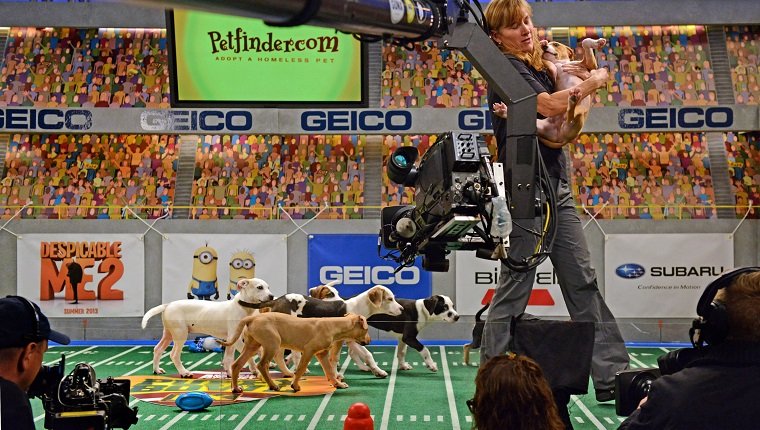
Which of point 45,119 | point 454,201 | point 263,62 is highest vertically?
point 263,62

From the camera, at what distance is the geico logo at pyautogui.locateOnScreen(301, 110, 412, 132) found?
1305cm

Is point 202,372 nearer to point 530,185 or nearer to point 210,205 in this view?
point 530,185

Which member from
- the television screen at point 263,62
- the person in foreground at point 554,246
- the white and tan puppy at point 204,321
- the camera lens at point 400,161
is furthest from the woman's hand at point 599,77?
the television screen at point 263,62

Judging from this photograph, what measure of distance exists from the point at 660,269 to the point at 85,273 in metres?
8.79

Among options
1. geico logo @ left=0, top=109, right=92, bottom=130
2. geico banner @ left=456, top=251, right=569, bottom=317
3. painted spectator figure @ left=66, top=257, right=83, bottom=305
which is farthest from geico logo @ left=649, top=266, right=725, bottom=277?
geico logo @ left=0, top=109, right=92, bottom=130

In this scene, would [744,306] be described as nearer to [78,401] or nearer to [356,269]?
[78,401]

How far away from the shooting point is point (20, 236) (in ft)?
41.1

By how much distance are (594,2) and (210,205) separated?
7555mm

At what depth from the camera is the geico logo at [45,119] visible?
43.6ft

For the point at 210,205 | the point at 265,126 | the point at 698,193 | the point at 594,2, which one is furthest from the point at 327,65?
the point at 698,193

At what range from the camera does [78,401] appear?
107 inches

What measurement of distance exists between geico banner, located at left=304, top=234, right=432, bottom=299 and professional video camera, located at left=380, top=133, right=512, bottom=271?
8.76 m

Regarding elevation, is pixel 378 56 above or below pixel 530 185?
above

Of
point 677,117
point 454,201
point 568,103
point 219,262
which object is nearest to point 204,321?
point 454,201
